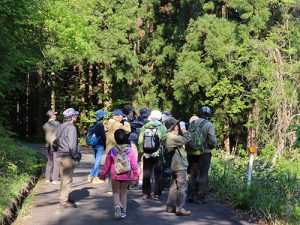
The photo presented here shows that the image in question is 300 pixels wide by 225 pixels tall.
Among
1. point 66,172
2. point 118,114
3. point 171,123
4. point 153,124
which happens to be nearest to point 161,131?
point 153,124

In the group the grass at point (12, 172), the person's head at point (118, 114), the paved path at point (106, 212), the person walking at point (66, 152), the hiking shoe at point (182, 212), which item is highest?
the person's head at point (118, 114)

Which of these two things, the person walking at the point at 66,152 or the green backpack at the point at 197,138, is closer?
the person walking at the point at 66,152

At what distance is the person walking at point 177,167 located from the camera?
8.51m

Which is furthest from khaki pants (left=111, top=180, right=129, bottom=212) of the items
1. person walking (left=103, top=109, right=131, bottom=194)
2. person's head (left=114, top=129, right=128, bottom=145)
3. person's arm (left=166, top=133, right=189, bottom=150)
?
person walking (left=103, top=109, right=131, bottom=194)

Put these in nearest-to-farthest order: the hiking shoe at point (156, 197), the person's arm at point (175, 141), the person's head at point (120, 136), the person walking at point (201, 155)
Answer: the person's head at point (120, 136) < the person's arm at point (175, 141) < the person walking at point (201, 155) < the hiking shoe at point (156, 197)

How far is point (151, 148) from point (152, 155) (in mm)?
216

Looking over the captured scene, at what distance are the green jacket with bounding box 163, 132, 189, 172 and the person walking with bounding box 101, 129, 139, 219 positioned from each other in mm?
807

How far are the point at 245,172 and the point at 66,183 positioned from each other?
4.71m

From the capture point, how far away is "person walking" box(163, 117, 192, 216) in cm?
851

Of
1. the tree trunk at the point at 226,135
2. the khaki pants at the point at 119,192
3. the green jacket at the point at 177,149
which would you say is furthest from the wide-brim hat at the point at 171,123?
the tree trunk at the point at 226,135

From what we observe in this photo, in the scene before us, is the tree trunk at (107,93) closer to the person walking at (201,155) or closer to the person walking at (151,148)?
the person walking at (151,148)

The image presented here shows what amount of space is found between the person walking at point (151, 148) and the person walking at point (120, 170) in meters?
1.41

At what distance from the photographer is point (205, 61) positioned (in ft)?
85.6

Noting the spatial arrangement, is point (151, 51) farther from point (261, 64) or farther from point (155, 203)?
point (155, 203)
